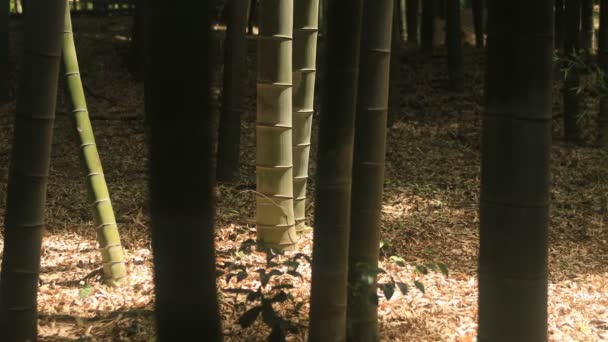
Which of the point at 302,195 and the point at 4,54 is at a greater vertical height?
the point at 4,54

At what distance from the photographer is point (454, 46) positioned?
34.1ft

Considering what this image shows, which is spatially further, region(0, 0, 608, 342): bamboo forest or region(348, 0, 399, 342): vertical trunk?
region(348, 0, 399, 342): vertical trunk

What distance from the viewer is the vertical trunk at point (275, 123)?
4250mm

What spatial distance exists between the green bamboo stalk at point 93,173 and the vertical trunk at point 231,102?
2408 mm

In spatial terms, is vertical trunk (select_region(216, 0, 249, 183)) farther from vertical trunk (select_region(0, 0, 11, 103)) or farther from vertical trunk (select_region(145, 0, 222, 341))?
vertical trunk (select_region(0, 0, 11, 103))

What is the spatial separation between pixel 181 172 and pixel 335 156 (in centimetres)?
112

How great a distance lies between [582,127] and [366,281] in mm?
6798

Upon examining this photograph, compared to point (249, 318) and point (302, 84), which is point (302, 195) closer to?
point (302, 84)

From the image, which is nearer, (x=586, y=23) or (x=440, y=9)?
(x=586, y=23)

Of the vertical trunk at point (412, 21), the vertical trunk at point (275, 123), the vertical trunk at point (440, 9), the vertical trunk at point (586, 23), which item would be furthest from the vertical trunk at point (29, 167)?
the vertical trunk at point (440, 9)

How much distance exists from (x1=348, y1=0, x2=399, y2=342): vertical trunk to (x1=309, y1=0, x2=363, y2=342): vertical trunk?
0.70ft

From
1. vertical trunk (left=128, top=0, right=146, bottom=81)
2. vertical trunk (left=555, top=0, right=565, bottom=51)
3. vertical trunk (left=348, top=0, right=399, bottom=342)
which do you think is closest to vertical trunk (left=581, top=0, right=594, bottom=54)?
vertical trunk (left=555, top=0, right=565, bottom=51)

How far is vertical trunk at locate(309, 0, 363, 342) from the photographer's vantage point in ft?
8.59

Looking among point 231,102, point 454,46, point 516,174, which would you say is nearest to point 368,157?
point 516,174
